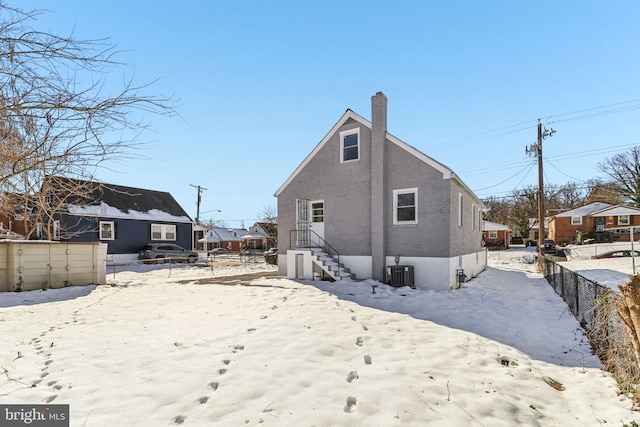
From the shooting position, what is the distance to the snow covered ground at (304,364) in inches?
147

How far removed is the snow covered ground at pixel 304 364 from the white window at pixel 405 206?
13.7ft

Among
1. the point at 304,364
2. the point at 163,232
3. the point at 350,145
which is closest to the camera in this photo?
the point at 304,364

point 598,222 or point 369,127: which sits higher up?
point 369,127

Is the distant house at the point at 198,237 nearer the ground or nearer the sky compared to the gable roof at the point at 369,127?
nearer the ground

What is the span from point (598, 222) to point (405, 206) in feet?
130

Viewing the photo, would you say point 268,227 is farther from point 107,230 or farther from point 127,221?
point 107,230

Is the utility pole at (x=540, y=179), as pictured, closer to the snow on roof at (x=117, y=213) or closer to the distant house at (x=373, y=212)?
the distant house at (x=373, y=212)

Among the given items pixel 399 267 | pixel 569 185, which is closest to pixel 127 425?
pixel 399 267

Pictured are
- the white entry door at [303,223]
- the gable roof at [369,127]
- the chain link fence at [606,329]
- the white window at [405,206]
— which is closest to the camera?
the chain link fence at [606,329]

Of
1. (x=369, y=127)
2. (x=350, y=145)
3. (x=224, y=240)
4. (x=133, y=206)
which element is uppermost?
(x=369, y=127)

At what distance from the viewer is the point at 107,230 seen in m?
25.4

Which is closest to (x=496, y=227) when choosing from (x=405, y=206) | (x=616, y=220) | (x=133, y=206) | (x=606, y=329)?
(x=616, y=220)

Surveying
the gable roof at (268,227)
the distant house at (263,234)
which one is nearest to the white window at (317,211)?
the distant house at (263,234)

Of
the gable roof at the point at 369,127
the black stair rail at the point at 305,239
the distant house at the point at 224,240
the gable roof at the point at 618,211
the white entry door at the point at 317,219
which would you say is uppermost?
the gable roof at the point at 369,127
